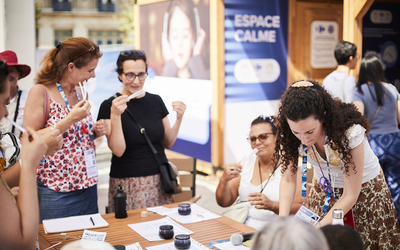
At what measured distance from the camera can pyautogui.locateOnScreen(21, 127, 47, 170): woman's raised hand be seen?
1.40 m

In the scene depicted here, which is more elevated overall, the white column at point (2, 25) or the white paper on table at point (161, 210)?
the white column at point (2, 25)

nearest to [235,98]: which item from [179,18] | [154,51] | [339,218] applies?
[179,18]

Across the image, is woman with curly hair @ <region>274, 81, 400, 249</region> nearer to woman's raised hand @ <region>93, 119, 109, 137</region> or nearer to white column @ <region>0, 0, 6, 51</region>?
woman's raised hand @ <region>93, 119, 109, 137</region>

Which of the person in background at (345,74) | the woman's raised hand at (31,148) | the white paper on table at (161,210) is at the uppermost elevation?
the person in background at (345,74)

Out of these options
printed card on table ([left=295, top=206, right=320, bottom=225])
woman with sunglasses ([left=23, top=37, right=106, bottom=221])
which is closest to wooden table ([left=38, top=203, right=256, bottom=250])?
woman with sunglasses ([left=23, top=37, right=106, bottom=221])

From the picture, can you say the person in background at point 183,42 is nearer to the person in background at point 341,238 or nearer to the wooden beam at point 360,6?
the wooden beam at point 360,6

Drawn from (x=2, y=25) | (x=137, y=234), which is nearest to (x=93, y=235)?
(x=137, y=234)

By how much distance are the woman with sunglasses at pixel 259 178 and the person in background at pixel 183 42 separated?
3.62 meters

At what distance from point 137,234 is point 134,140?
0.85 m

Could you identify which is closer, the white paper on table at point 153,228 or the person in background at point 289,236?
the person in background at point 289,236

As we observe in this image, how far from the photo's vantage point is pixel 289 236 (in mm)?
970

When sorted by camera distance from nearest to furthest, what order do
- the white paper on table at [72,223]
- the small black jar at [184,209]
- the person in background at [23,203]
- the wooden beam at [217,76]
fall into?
the person in background at [23,203] < the white paper on table at [72,223] < the small black jar at [184,209] < the wooden beam at [217,76]

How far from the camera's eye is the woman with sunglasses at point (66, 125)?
243 centimetres

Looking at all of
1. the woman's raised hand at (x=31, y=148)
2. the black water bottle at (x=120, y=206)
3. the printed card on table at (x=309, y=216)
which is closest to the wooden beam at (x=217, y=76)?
A: the black water bottle at (x=120, y=206)
